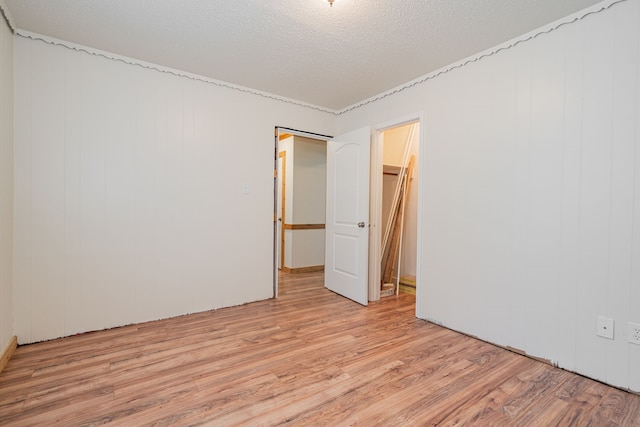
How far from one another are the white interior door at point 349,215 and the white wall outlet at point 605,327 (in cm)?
195

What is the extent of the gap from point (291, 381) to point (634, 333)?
81.7 inches

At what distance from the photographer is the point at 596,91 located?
1.98m

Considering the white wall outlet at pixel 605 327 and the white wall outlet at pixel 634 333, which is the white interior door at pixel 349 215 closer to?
the white wall outlet at pixel 605 327

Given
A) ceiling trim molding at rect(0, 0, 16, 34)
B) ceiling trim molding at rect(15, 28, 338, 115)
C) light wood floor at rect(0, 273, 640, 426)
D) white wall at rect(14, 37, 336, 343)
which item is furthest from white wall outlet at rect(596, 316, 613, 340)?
ceiling trim molding at rect(0, 0, 16, 34)

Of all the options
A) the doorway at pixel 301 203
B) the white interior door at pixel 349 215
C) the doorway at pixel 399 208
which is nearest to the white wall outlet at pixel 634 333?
the white interior door at pixel 349 215

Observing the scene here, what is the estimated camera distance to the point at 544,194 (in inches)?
86.7

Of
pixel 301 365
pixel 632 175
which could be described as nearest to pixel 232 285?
pixel 301 365

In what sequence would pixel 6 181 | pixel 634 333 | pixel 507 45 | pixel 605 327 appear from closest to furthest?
pixel 634 333 → pixel 605 327 → pixel 6 181 → pixel 507 45

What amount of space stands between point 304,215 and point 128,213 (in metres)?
2.88

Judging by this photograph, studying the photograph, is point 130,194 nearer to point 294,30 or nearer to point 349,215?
point 294,30

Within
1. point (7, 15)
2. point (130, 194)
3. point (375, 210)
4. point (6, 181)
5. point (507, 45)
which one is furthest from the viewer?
point (375, 210)

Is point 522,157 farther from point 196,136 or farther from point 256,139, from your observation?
point 196,136

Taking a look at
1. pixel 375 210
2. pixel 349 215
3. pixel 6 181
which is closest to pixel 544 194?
pixel 375 210

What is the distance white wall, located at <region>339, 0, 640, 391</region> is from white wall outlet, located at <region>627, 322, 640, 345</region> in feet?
0.10
